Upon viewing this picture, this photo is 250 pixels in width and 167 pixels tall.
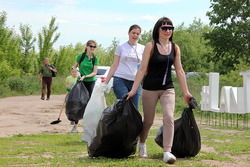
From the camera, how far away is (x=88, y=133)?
19.6 ft

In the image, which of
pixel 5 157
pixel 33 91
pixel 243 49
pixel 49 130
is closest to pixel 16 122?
pixel 49 130

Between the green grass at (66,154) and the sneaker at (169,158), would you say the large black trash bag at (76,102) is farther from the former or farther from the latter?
the sneaker at (169,158)

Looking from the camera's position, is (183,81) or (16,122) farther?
(16,122)

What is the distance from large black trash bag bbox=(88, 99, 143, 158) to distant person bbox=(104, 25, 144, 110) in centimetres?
61

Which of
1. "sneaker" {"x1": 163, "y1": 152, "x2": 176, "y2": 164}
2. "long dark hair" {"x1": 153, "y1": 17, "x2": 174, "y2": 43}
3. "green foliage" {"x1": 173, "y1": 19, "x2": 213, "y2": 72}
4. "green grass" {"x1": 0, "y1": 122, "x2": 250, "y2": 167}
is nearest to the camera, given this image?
"sneaker" {"x1": 163, "y1": 152, "x2": 176, "y2": 164}

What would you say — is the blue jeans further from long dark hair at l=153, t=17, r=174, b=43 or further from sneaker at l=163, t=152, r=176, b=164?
sneaker at l=163, t=152, r=176, b=164

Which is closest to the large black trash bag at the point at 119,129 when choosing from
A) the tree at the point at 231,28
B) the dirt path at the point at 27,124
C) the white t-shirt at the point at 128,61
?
the white t-shirt at the point at 128,61

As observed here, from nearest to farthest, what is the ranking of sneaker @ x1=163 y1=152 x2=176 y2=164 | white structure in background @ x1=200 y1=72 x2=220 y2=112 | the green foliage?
1. sneaker @ x1=163 y1=152 x2=176 y2=164
2. white structure in background @ x1=200 y1=72 x2=220 y2=112
3. the green foliage

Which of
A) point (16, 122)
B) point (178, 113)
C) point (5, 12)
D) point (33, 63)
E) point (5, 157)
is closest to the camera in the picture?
point (5, 157)

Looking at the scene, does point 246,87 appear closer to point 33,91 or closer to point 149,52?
A: point 149,52

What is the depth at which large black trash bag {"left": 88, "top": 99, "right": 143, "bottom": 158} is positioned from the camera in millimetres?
5535

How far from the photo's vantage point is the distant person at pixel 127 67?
6254mm

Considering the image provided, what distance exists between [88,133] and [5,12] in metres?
27.1

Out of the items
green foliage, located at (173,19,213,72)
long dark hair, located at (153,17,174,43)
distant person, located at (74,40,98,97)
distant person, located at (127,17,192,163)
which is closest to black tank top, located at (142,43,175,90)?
distant person, located at (127,17,192,163)
